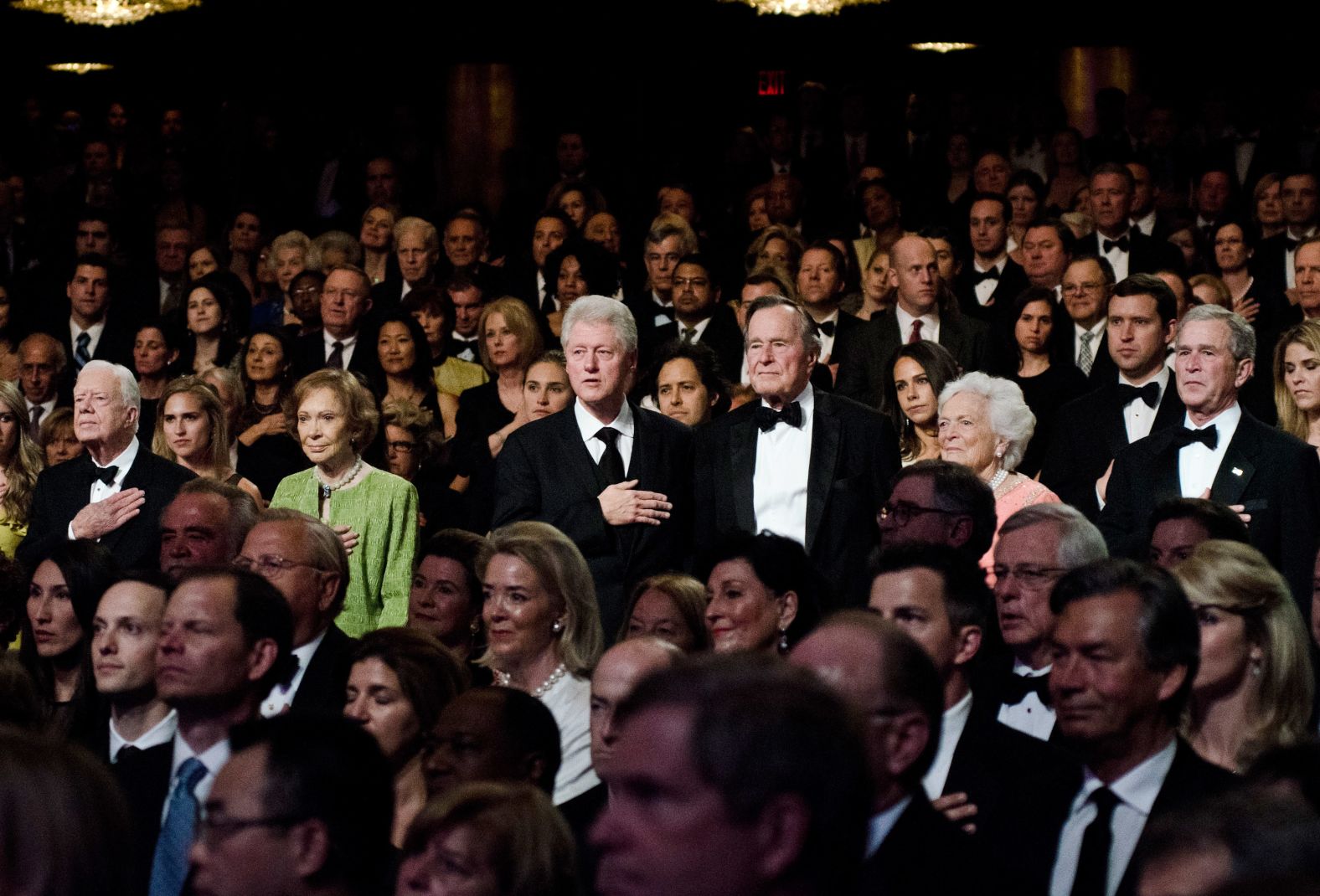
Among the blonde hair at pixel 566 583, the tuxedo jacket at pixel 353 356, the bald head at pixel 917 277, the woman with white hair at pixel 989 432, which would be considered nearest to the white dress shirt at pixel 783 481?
the woman with white hair at pixel 989 432

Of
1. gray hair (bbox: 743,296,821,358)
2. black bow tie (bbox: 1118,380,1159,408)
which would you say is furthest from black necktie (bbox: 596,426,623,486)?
black bow tie (bbox: 1118,380,1159,408)

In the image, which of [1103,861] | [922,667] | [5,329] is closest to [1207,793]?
[1103,861]

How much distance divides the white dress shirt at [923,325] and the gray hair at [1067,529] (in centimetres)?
361

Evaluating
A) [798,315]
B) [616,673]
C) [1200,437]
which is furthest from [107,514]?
[1200,437]

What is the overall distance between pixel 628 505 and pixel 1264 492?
6.15 ft

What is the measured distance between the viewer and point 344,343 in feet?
28.1

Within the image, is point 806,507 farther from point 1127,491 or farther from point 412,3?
point 412,3

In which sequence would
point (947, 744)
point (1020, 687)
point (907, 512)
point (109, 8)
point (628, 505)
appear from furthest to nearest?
1. point (109, 8)
2. point (628, 505)
3. point (907, 512)
4. point (1020, 687)
5. point (947, 744)

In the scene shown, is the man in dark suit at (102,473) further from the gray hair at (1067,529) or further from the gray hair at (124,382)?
the gray hair at (1067,529)

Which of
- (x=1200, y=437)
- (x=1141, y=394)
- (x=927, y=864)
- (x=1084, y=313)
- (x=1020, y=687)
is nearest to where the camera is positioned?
(x=927, y=864)

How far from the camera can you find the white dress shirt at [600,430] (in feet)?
19.4

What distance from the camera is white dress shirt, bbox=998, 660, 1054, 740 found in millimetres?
4285

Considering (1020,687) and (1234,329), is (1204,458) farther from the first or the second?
(1020,687)

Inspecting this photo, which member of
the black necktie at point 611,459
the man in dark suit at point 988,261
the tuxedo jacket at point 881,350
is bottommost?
the black necktie at point 611,459
